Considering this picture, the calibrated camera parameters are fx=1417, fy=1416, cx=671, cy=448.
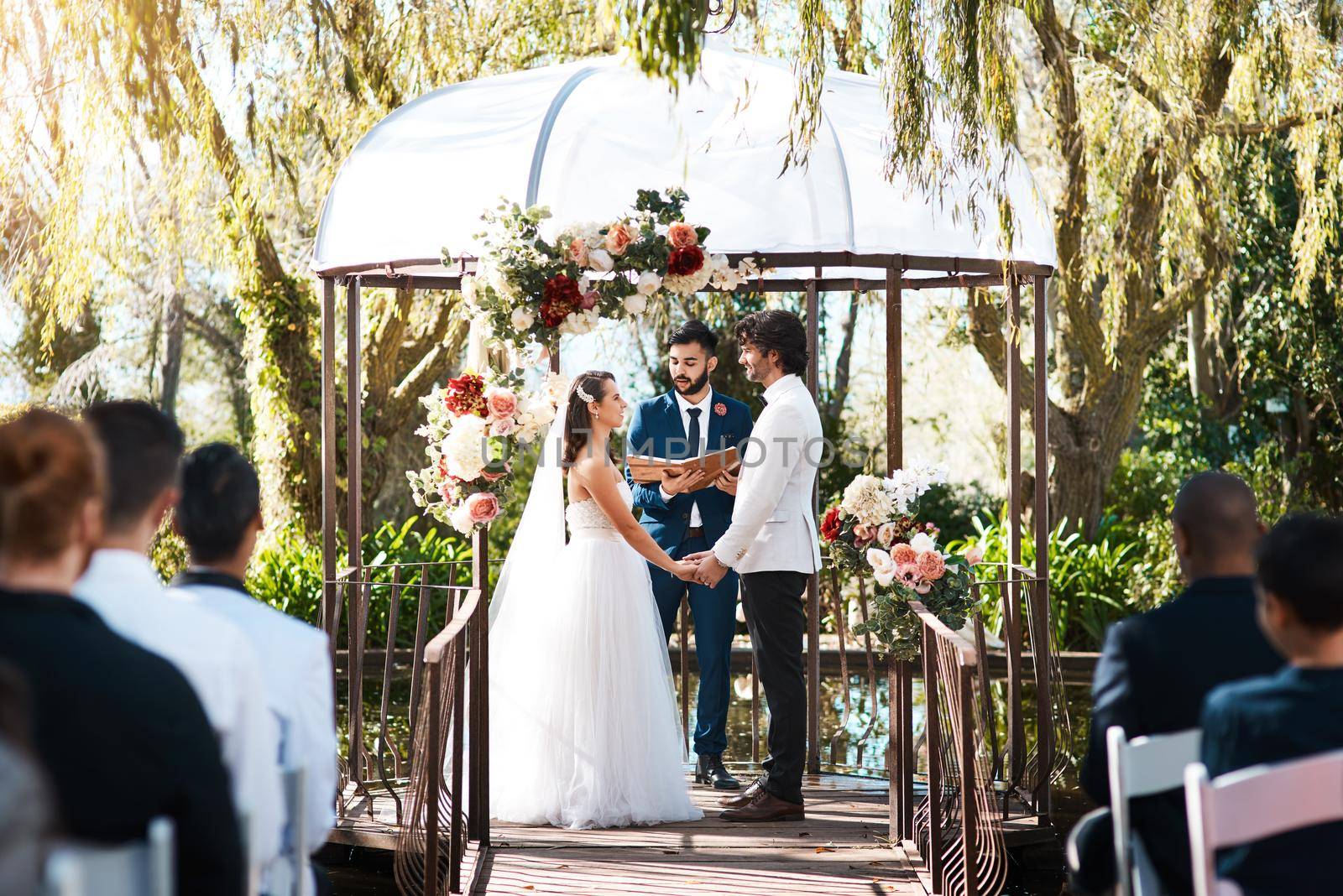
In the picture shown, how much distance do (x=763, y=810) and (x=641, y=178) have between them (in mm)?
2797

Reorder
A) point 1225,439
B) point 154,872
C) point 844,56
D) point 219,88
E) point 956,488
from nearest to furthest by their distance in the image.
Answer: point 154,872 → point 219,88 → point 844,56 → point 1225,439 → point 956,488

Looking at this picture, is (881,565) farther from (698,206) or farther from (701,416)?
(698,206)

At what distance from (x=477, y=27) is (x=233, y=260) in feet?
7.82

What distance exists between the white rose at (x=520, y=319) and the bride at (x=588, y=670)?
0.40 m

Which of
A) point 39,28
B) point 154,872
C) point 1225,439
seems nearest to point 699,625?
point 39,28

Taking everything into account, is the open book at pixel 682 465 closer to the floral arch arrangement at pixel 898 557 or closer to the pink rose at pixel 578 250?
the floral arch arrangement at pixel 898 557

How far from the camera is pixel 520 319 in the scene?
5.50 metres

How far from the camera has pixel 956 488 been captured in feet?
56.3

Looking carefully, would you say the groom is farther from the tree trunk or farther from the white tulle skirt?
the tree trunk

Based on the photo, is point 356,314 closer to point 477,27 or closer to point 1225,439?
point 477,27

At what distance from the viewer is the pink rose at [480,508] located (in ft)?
18.0

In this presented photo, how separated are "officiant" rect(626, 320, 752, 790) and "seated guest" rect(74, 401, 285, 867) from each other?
3.98m

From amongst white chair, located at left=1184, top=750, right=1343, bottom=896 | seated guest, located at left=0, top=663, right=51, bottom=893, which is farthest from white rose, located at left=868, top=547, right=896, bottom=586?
seated guest, located at left=0, top=663, right=51, bottom=893

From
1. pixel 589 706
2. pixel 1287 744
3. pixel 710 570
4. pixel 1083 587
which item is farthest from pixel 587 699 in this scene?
pixel 1083 587
